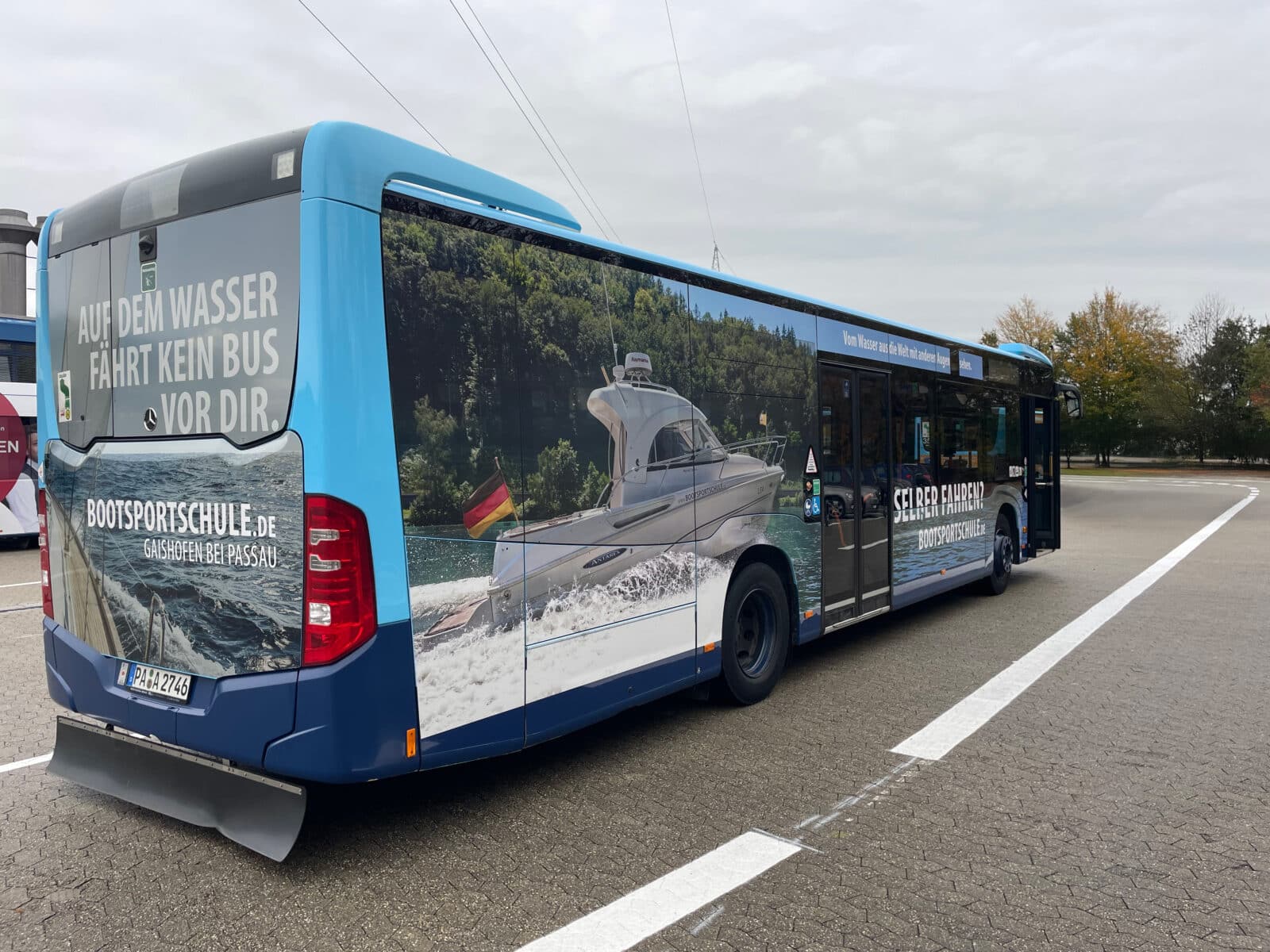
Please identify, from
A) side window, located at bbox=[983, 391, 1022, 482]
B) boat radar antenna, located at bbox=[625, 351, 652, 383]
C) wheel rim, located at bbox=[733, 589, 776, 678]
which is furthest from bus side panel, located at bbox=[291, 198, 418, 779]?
side window, located at bbox=[983, 391, 1022, 482]

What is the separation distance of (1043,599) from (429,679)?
8550mm

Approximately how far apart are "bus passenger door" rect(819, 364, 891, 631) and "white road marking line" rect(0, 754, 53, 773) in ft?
16.3

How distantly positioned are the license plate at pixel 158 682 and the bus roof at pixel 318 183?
1.90m

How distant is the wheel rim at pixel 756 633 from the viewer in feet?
20.0

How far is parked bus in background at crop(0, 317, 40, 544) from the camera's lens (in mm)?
→ 15422

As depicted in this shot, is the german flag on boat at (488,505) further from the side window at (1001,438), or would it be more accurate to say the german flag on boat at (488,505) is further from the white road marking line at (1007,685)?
the side window at (1001,438)

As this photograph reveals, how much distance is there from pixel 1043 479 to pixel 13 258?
74.1ft

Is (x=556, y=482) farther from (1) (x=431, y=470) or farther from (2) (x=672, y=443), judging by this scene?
(2) (x=672, y=443)

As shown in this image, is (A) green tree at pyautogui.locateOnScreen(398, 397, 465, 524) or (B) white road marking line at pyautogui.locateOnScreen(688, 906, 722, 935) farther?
(A) green tree at pyautogui.locateOnScreen(398, 397, 465, 524)

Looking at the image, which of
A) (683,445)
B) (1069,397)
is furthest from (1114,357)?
(683,445)

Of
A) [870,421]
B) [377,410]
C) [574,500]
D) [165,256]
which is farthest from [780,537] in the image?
[165,256]

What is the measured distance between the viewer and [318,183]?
3.44 metres

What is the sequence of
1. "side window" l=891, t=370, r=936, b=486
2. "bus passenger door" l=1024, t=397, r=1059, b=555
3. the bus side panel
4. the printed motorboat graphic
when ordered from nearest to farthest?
1. the bus side panel
2. the printed motorboat graphic
3. "side window" l=891, t=370, r=936, b=486
4. "bus passenger door" l=1024, t=397, r=1059, b=555

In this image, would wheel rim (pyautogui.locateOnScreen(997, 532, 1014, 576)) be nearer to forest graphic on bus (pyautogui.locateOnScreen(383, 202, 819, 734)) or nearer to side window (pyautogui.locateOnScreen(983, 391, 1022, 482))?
side window (pyautogui.locateOnScreen(983, 391, 1022, 482))
